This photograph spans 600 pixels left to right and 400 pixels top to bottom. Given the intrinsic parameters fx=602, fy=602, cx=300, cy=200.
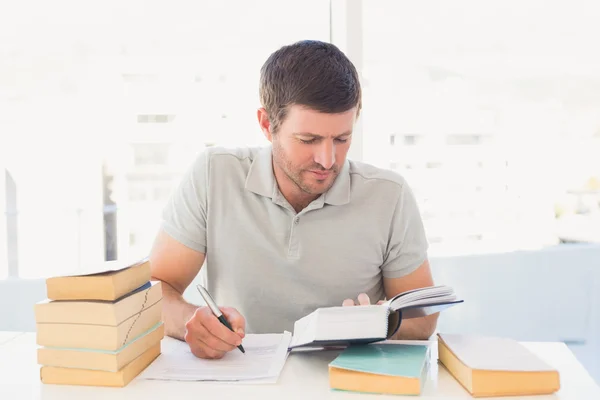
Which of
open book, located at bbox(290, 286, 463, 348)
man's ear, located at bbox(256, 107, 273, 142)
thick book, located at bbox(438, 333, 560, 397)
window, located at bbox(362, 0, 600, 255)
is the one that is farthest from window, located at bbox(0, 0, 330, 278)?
thick book, located at bbox(438, 333, 560, 397)

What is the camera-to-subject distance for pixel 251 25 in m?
2.63

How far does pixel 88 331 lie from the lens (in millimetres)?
983

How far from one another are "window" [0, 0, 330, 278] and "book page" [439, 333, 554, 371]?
1774 millimetres

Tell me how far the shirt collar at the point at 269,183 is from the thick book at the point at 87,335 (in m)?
0.52

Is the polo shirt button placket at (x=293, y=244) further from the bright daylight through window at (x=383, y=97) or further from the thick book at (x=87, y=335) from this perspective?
the bright daylight through window at (x=383, y=97)

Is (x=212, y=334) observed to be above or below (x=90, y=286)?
below

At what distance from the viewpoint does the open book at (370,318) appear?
1.00 m

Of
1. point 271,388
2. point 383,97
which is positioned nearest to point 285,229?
point 271,388

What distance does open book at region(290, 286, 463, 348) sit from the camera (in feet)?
3.28

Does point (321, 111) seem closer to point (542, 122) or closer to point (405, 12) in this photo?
point (405, 12)

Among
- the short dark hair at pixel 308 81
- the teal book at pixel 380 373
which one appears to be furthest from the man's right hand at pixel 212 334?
the short dark hair at pixel 308 81

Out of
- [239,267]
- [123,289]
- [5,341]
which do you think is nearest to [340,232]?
[239,267]

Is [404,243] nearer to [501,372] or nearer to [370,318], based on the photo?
[370,318]

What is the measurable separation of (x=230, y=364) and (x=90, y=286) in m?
0.28
